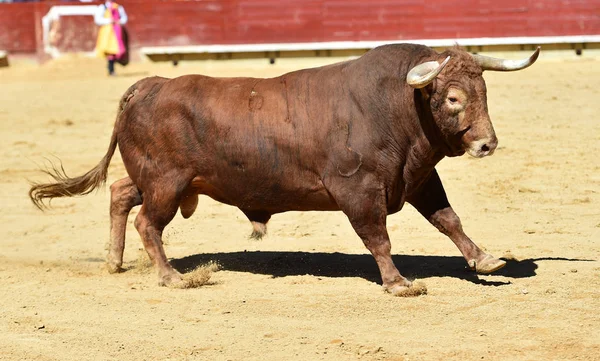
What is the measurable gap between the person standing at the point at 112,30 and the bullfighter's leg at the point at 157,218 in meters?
10.3

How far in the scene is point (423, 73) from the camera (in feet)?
17.7

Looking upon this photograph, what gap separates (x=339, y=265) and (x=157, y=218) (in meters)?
1.12

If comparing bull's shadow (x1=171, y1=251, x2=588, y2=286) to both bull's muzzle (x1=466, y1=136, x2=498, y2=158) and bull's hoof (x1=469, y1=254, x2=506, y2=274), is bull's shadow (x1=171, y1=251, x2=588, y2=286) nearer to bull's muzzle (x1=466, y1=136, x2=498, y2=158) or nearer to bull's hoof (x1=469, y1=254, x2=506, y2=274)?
bull's hoof (x1=469, y1=254, x2=506, y2=274)

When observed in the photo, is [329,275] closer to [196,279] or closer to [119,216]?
[196,279]

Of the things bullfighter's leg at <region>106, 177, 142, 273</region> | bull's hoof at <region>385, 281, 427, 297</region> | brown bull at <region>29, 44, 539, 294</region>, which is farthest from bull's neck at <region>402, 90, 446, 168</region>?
bullfighter's leg at <region>106, 177, 142, 273</region>

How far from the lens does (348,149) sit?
5.59m

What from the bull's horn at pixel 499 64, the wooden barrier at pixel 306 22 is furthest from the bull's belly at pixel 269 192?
the wooden barrier at pixel 306 22

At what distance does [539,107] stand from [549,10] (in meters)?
4.45

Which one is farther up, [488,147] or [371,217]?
[488,147]

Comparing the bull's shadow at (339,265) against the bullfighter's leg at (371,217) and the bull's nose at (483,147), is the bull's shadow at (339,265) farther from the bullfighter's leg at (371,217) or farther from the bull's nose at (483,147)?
the bull's nose at (483,147)

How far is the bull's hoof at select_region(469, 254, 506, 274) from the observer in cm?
553

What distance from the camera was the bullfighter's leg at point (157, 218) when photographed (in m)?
5.98

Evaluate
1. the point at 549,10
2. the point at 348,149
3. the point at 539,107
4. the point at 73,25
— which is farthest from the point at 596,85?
the point at 73,25

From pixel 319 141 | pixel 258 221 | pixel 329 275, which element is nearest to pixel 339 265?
pixel 329 275
